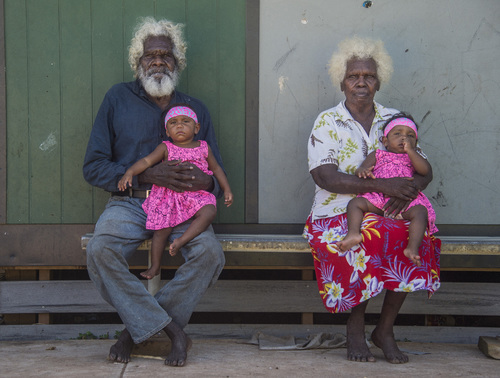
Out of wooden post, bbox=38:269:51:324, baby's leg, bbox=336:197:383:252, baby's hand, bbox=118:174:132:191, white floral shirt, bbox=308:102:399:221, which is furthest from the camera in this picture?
wooden post, bbox=38:269:51:324

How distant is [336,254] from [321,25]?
1641mm

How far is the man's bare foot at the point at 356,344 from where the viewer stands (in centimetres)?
308

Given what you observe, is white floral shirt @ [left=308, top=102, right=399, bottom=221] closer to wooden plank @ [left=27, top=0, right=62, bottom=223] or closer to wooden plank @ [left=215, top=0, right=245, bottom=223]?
wooden plank @ [left=215, top=0, right=245, bottom=223]

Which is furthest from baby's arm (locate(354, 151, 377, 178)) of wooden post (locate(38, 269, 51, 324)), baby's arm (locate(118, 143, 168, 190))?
wooden post (locate(38, 269, 51, 324))

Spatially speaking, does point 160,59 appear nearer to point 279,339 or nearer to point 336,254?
point 336,254

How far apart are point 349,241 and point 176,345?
3.38 feet

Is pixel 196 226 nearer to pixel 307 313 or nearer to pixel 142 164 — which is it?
pixel 142 164

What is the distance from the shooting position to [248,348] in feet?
11.2

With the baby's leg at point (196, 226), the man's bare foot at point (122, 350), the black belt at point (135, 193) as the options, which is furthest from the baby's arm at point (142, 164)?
the man's bare foot at point (122, 350)

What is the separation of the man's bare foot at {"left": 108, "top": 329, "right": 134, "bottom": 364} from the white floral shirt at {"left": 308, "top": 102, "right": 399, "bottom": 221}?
1218 mm

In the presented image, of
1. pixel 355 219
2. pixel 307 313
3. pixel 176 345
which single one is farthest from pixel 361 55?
pixel 176 345

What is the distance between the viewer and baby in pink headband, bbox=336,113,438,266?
3.03 metres

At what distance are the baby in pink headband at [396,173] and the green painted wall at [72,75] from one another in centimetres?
109

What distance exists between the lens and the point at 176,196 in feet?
10.6
